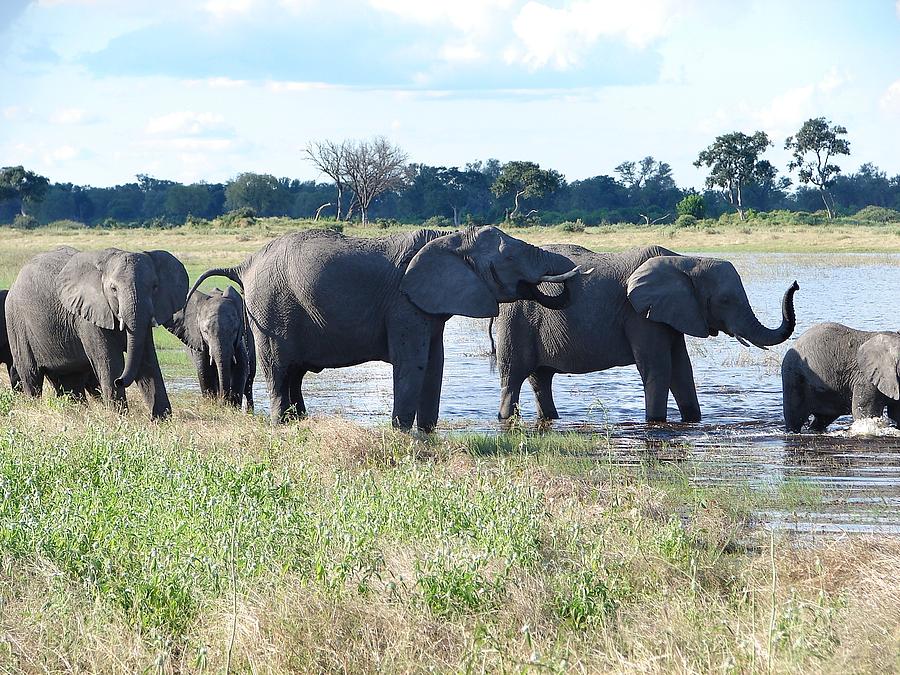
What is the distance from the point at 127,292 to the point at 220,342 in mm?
2048

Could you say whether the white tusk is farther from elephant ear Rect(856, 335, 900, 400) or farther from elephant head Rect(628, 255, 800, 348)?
elephant ear Rect(856, 335, 900, 400)

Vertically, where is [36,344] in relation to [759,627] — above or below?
above

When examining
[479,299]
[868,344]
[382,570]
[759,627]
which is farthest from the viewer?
[868,344]

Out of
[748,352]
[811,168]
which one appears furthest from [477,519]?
[811,168]

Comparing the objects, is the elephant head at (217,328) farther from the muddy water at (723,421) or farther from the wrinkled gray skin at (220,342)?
the muddy water at (723,421)

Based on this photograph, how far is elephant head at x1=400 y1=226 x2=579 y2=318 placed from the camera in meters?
9.75

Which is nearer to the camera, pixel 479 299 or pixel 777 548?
pixel 777 548

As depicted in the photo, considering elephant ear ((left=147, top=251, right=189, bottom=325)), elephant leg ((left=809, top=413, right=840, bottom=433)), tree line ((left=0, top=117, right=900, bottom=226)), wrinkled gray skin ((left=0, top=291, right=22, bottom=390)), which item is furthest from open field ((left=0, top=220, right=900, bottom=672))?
tree line ((left=0, top=117, right=900, bottom=226))

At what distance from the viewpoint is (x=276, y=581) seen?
5211 mm

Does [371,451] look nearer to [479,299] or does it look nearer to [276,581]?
[479,299]

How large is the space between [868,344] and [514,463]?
413cm

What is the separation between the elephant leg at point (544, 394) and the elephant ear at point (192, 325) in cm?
343

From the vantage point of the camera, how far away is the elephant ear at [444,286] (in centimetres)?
972

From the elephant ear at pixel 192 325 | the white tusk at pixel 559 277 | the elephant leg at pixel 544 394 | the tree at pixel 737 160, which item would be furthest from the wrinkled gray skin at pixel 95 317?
the tree at pixel 737 160
